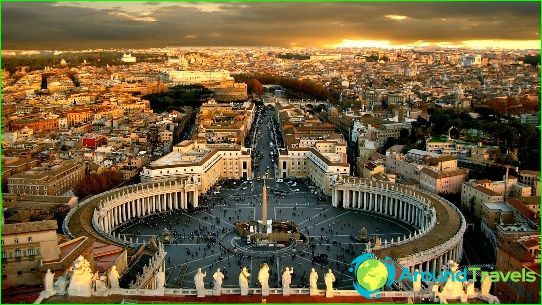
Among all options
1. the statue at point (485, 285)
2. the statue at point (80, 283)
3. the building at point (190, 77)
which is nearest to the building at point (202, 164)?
the statue at point (80, 283)

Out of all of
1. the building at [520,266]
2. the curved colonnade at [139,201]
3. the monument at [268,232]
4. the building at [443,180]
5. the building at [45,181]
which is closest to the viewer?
the building at [520,266]

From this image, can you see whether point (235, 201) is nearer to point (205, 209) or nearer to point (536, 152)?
point (205, 209)

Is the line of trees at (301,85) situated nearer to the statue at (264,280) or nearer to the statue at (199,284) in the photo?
the statue at (264,280)

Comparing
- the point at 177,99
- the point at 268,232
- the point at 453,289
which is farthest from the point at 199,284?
the point at 177,99

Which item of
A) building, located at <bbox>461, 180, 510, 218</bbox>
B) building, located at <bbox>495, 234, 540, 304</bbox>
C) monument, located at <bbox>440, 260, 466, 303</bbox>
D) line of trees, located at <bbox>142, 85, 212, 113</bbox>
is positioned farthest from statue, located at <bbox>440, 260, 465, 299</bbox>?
line of trees, located at <bbox>142, 85, 212, 113</bbox>

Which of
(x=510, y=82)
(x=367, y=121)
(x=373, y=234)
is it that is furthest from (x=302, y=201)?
(x=510, y=82)
